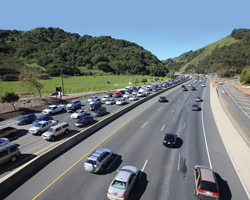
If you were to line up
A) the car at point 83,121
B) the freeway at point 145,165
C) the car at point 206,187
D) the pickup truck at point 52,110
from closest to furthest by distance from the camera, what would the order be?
1. the car at point 206,187
2. the freeway at point 145,165
3. the car at point 83,121
4. the pickup truck at point 52,110

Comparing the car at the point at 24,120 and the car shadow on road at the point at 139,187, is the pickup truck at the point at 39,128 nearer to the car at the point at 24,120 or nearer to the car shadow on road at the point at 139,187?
the car at the point at 24,120

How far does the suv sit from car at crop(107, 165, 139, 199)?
253 centimetres

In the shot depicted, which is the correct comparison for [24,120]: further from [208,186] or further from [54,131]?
[208,186]

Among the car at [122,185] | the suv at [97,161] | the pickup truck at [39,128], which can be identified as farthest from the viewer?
the pickup truck at [39,128]

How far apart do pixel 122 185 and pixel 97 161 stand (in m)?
3.45

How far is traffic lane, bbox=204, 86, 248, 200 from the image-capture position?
11477mm

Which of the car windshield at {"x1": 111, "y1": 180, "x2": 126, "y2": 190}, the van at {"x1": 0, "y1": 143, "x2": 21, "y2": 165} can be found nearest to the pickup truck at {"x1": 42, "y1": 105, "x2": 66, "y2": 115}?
the van at {"x1": 0, "y1": 143, "x2": 21, "y2": 165}

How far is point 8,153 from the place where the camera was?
14.7 m

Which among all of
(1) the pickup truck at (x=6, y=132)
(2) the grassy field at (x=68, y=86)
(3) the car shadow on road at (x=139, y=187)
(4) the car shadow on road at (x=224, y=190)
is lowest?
(4) the car shadow on road at (x=224, y=190)

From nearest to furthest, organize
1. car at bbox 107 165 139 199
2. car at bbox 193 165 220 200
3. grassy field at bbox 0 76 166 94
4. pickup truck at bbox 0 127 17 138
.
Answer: car at bbox 107 165 139 199 → car at bbox 193 165 220 200 → pickup truck at bbox 0 127 17 138 → grassy field at bbox 0 76 166 94

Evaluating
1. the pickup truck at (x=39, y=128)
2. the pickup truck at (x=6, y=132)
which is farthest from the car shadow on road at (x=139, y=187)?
the pickup truck at (x=6, y=132)

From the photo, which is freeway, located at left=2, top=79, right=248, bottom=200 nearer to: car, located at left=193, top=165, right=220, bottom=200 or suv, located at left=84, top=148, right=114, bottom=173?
suv, located at left=84, top=148, right=114, bottom=173

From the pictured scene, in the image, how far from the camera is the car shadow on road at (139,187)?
1082cm

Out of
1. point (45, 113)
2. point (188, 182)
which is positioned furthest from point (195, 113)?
point (45, 113)
